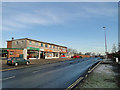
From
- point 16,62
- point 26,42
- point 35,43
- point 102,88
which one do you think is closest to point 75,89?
point 102,88

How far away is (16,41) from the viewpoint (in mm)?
36594

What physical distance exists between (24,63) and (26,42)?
15.2 m

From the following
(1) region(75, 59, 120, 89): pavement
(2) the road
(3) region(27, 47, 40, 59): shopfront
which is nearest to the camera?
(1) region(75, 59, 120, 89): pavement

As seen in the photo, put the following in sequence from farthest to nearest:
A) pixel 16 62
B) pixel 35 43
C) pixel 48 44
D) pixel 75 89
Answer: pixel 48 44 → pixel 35 43 → pixel 16 62 → pixel 75 89

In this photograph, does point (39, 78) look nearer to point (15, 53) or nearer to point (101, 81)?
point (101, 81)

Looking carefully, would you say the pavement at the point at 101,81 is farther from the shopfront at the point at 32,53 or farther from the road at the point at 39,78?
the shopfront at the point at 32,53

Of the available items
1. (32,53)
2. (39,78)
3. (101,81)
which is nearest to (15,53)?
(32,53)

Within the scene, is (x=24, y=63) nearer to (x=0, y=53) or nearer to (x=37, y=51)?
(x=37, y=51)

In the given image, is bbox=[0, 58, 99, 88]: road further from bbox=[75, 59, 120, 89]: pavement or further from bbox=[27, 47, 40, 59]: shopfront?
bbox=[27, 47, 40, 59]: shopfront

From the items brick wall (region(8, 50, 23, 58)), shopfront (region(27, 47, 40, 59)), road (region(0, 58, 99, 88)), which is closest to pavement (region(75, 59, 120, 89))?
road (region(0, 58, 99, 88))

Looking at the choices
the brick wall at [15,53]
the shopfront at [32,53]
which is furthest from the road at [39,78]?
the shopfront at [32,53]

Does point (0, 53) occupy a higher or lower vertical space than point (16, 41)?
lower

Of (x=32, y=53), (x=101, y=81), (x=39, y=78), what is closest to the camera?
(x=101, y=81)

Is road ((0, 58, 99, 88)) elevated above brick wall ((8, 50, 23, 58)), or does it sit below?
below
